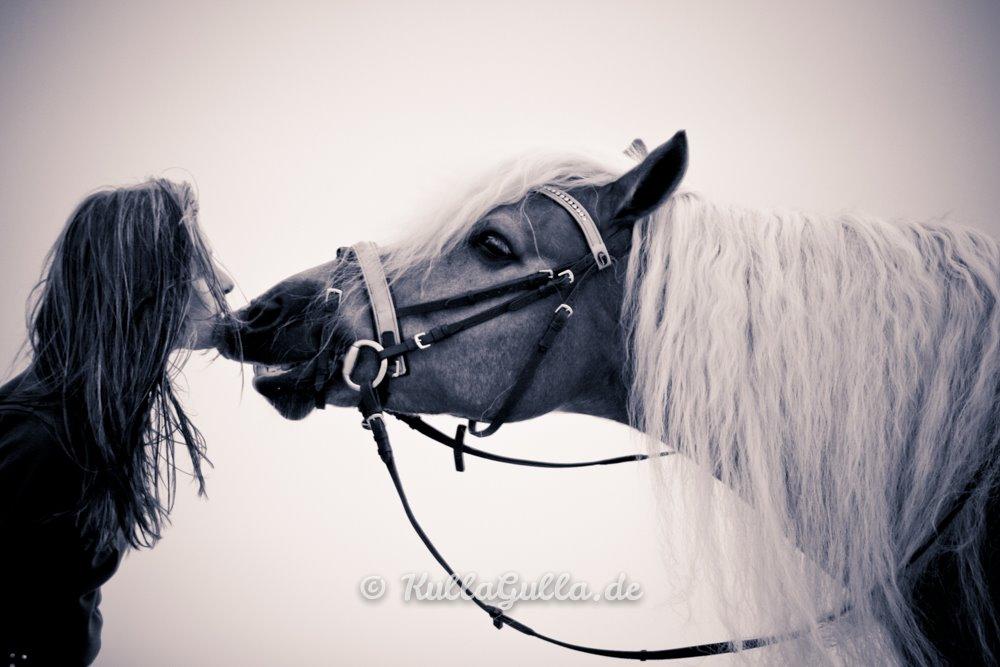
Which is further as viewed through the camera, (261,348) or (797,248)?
(261,348)

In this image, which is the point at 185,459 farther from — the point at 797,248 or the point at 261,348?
the point at 797,248

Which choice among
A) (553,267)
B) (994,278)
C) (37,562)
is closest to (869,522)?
(994,278)

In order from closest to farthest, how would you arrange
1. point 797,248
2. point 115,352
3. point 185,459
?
point 797,248, point 115,352, point 185,459

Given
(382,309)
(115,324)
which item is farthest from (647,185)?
(115,324)

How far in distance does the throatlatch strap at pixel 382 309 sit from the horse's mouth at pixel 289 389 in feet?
0.62

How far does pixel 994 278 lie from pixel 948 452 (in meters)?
0.33

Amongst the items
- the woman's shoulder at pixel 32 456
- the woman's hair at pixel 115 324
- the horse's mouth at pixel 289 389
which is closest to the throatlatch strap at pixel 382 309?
the horse's mouth at pixel 289 389

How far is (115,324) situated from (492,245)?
891mm

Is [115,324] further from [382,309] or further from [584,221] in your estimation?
[584,221]

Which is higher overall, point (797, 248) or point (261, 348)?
point (797, 248)

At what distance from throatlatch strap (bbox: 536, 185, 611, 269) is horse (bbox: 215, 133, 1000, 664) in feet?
0.06

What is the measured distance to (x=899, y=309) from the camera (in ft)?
2.84

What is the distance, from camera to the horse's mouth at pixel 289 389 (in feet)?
3.50

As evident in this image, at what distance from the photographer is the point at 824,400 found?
2.84 feet
